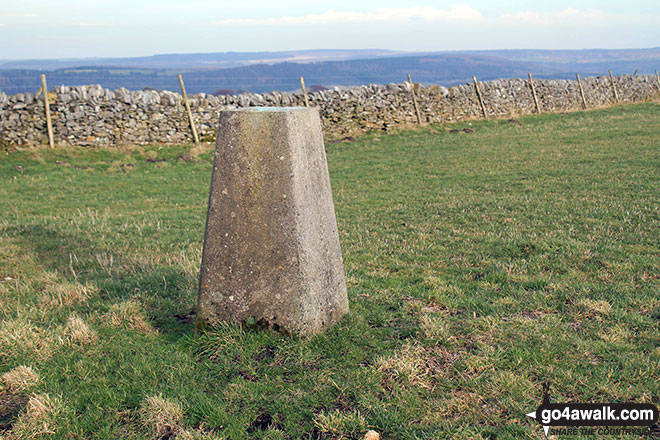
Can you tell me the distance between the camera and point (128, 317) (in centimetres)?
488

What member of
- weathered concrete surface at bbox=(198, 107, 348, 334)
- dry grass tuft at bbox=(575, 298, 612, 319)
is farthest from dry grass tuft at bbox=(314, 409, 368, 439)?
dry grass tuft at bbox=(575, 298, 612, 319)

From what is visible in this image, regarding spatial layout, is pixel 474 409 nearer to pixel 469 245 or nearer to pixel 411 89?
pixel 469 245

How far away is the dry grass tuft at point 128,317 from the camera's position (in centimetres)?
479

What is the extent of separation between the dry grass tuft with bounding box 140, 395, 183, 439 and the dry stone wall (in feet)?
62.1

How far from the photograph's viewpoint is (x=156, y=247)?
8047 millimetres

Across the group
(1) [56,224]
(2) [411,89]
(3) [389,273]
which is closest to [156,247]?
(1) [56,224]

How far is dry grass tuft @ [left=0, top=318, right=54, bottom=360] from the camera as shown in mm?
4328

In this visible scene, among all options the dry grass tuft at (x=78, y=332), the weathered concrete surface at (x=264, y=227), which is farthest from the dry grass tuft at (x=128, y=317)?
the weathered concrete surface at (x=264, y=227)

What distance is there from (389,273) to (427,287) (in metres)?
0.73

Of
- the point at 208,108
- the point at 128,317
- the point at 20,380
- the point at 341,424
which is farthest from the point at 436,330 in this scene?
the point at 208,108

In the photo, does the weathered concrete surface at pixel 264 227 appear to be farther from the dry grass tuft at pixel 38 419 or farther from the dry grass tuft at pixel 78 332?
the dry grass tuft at pixel 38 419

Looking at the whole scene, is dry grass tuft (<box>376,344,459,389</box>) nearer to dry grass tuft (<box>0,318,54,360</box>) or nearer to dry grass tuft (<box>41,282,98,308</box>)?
dry grass tuft (<box>0,318,54,360</box>)

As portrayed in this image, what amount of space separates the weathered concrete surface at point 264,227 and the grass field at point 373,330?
241 mm

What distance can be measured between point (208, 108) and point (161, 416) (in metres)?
20.4
